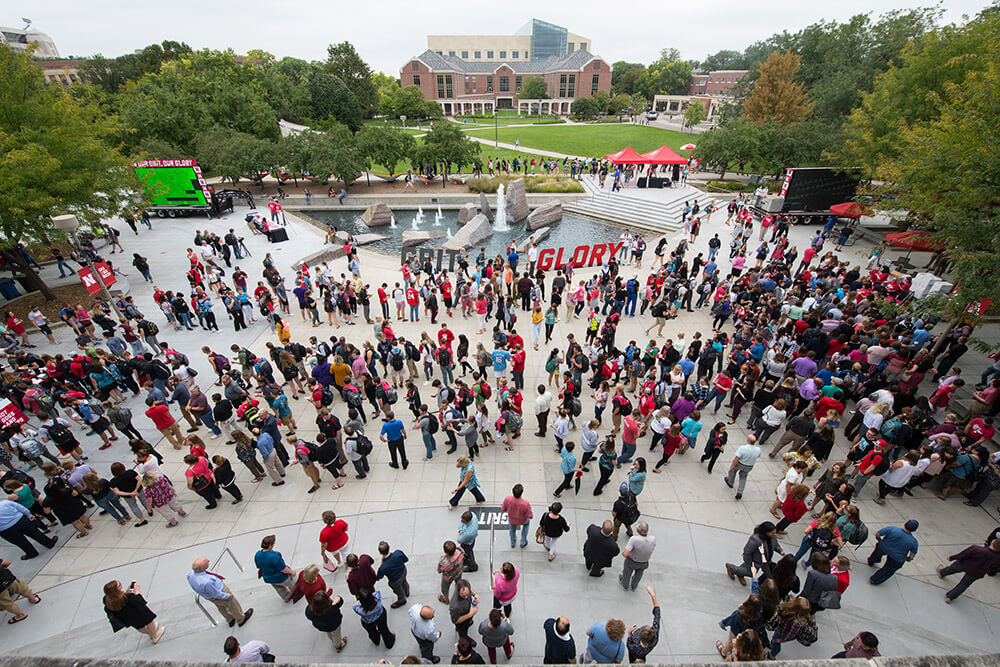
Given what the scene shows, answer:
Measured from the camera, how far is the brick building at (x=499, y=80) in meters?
96.2

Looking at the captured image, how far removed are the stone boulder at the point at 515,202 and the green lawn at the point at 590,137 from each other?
2319 centimetres

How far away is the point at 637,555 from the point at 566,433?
3.06 meters

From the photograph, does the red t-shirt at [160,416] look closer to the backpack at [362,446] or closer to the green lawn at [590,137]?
the backpack at [362,446]

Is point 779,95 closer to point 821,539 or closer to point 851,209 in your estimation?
point 851,209

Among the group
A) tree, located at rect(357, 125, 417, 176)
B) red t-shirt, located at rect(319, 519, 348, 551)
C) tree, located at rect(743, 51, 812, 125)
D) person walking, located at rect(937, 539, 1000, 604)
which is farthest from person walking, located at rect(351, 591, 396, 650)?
tree, located at rect(743, 51, 812, 125)

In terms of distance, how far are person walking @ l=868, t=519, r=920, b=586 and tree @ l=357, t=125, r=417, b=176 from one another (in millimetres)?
36603

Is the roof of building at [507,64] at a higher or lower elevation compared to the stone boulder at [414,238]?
higher

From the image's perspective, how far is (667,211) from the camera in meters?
27.7

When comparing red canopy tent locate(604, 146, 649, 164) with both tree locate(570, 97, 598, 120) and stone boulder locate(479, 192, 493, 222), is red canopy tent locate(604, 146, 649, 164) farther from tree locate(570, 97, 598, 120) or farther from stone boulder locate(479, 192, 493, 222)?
tree locate(570, 97, 598, 120)

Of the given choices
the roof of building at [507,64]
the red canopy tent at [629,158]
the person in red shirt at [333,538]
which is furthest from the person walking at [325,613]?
the roof of building at [507,64]

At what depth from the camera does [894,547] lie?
5.93 metres

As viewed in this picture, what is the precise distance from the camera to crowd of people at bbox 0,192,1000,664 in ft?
17.6

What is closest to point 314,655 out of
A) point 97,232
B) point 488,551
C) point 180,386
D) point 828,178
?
point 488,551

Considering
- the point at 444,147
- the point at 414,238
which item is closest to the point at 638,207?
the point at 414,238
